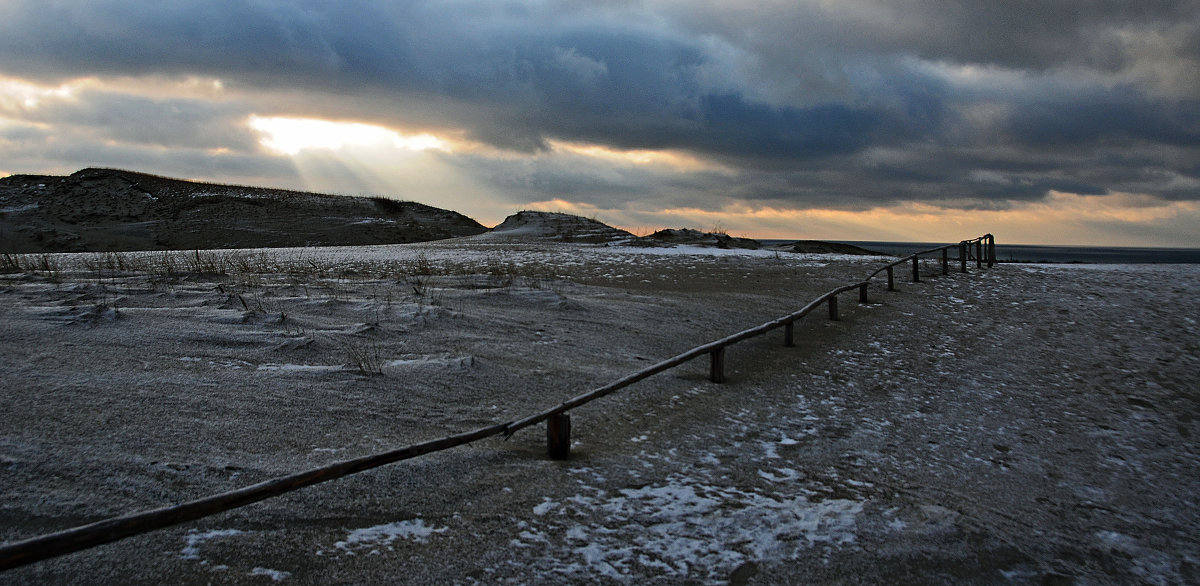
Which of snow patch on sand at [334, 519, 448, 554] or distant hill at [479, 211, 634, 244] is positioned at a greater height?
distant hill at [479, 211, 634, 244]

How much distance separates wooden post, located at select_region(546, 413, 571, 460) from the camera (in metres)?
5.62

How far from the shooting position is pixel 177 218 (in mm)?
41062

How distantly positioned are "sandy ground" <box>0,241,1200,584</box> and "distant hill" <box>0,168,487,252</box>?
29968mm

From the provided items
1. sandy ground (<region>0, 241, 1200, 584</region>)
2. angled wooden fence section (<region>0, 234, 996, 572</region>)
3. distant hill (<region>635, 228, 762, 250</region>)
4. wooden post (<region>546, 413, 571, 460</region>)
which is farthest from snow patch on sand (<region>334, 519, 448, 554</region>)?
distant hill (<region>635, 228, 762, 250</region>)

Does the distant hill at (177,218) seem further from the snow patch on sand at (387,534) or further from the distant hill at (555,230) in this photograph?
the snow patch on sand at (387,534)

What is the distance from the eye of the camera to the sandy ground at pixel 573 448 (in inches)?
167

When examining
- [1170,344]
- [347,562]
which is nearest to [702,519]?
[347,562]

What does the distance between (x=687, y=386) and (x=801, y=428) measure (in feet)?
5.26

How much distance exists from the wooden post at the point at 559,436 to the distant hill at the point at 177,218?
3620cm

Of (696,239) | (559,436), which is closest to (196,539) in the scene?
(559,436)

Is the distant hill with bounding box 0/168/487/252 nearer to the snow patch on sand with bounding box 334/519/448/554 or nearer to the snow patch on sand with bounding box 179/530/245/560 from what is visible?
the snow patch on sand with bounding box 179/530/245/560

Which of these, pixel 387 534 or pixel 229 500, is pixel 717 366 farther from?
pixel 229 500

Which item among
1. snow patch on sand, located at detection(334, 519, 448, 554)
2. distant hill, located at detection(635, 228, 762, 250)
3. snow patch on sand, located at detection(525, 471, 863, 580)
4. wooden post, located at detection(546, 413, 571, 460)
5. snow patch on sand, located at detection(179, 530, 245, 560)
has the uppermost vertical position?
distant hill, located at detection(635, 228, 762, 250)

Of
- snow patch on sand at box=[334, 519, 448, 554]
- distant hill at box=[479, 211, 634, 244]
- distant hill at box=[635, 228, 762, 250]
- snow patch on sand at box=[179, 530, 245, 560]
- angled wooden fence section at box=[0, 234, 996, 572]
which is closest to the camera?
angled wooden fence section at box=[0, 234, 996, 572]
